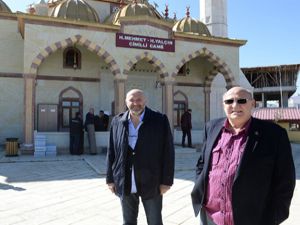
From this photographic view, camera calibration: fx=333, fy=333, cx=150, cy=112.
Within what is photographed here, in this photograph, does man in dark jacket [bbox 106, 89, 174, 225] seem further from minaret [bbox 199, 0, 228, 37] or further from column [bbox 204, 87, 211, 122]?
minaret [bbox 199, 0, 228, 37]

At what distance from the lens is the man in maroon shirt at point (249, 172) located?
82.5 inches

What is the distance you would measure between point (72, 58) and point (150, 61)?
11.3 ft

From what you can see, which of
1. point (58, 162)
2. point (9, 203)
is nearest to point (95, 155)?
point (58, 162)

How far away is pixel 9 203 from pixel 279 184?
4341 millimetres

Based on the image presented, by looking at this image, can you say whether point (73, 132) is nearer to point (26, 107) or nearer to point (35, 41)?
point (26, 107)

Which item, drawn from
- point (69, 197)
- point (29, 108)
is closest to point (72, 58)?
point (29, 108)

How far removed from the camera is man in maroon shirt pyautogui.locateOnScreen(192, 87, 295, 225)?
2096 mm

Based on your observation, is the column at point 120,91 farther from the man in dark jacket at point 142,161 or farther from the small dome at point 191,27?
the man in dark jacket at point 142,161

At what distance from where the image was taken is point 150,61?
13375mm

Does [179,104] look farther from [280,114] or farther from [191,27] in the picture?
[280,114]

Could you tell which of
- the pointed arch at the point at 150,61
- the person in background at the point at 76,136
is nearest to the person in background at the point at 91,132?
the person in background at the point at 76,136

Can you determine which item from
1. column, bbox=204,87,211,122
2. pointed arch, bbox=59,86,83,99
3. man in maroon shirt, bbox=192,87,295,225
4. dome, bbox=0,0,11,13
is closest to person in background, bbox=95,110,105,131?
pointed arch, bbox=59,86,83,99

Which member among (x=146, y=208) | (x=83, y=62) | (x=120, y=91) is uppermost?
(x=83, y=62)

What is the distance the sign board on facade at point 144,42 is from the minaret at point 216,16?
7.44 metres
